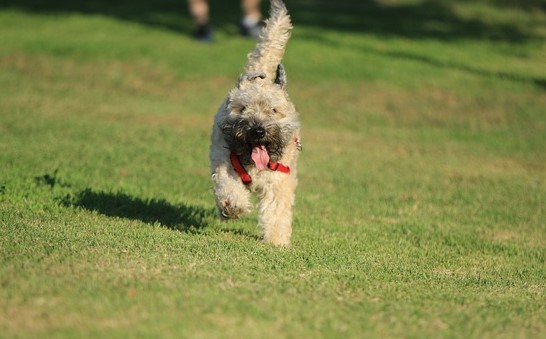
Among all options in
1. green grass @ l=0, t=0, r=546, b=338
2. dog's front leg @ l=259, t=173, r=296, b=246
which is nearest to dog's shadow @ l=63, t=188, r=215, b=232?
green grass @ l=0, t=0, r=546, b=338

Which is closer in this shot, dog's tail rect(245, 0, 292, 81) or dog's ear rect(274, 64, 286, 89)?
dog's ear rect(274, 64, 286, 89)

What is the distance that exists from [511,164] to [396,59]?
9393mm

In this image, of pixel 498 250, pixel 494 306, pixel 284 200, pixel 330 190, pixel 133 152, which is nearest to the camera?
pixel 494 306

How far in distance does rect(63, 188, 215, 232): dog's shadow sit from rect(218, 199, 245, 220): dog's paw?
106 cm

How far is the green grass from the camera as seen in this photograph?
658cm

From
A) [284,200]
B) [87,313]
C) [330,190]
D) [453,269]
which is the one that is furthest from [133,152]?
[87,313]

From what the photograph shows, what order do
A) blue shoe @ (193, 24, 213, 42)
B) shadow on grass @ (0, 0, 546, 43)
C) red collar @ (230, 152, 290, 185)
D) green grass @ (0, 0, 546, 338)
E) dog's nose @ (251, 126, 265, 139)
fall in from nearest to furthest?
green grass @ (0, 0, 546, 338), dog's nose @ (251, 126, 265, 139), red collar @ (230, 152, 290, 185), blue shoe @ (193, 24, 213, 42), shadow on grass @ (0, 0, 546, 43)

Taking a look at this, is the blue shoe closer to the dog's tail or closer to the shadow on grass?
the shadow on grass

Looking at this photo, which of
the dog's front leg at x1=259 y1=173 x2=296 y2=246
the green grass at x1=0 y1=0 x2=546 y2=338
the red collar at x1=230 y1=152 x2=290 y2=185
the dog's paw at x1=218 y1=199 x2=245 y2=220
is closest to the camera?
the green grass at x1=0 y1=0 x2=546 y2=338

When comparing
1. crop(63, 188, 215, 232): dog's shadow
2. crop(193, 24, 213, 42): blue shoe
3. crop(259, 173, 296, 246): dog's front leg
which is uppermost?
A: crop(259, 173, 296, 246): dog's front leg

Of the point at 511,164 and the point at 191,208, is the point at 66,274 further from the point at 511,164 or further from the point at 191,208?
the point at 511,164

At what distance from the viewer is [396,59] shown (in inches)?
1030

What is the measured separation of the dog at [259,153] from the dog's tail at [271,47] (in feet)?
1.94

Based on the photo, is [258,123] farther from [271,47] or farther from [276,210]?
[271,47]
